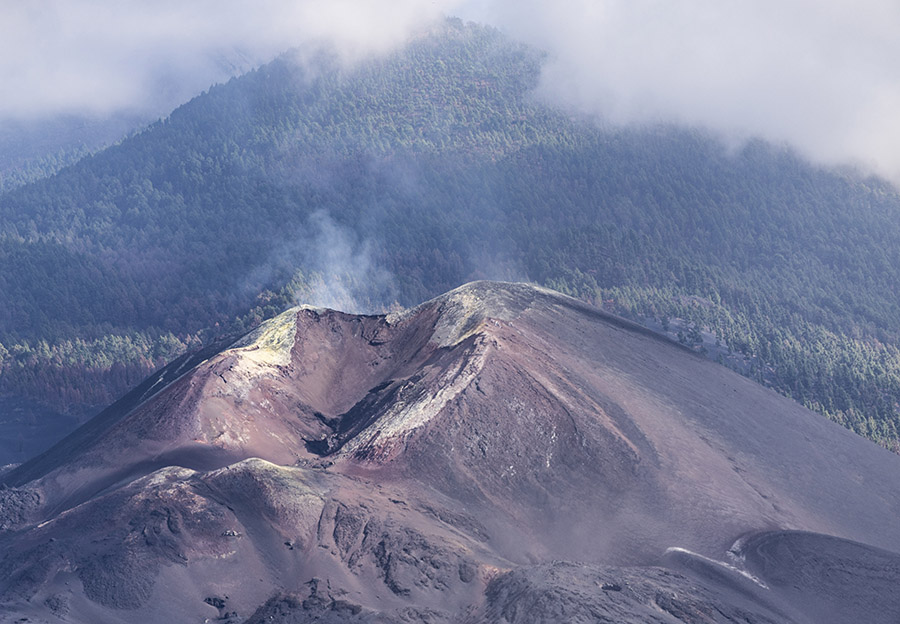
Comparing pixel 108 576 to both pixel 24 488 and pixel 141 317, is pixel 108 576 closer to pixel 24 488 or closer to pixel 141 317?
pixel 24 488

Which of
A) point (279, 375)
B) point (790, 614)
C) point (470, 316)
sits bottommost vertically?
point (790, 614)

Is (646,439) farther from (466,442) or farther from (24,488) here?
(24,488)

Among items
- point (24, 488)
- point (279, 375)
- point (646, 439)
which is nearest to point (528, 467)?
point (646, 439)

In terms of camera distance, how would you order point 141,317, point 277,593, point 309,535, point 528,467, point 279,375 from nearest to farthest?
point 277,593, point 309,535, point 528,467, point 279,375, point 141,317

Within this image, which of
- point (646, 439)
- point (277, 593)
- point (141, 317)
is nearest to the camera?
point (277, 593)

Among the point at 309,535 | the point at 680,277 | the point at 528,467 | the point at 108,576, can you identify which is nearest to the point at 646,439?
the point at 528,467

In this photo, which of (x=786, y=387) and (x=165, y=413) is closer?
(x=165, y=413)

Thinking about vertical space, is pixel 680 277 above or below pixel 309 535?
above
